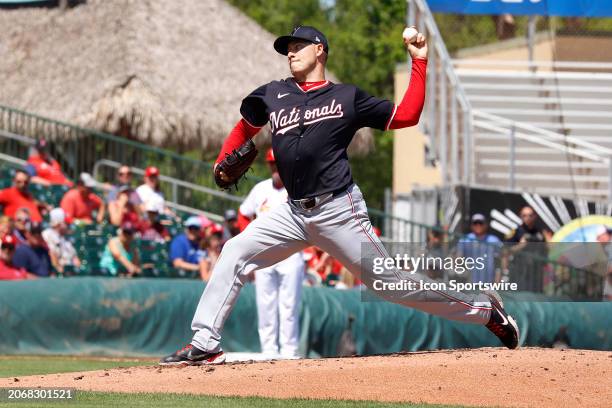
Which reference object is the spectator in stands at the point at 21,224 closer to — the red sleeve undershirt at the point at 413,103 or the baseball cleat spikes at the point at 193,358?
the baseball cleat spikes at the point at 193,358

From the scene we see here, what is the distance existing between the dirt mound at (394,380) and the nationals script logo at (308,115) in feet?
4.96

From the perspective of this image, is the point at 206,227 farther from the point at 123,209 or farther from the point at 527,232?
the point at 527,232

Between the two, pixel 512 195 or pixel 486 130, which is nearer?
pixel 512 195

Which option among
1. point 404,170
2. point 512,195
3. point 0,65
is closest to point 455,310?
point 512,195

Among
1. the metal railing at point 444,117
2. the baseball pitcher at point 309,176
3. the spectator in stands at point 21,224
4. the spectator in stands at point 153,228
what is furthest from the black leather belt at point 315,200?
the metal railing at point 444,117

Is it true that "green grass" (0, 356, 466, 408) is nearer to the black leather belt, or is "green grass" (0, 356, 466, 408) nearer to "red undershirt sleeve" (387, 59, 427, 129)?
the black leather belt

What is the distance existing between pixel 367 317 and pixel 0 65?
11506 mm

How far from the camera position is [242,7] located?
150 ft

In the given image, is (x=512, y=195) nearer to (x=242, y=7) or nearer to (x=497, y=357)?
(x=497, y=357)

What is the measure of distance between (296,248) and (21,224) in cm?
710

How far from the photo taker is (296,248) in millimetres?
8016

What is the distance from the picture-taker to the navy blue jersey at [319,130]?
772cm

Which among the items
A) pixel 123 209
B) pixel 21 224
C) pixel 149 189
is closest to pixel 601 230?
pixel 149 189

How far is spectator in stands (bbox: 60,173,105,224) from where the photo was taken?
16016 millimetres
